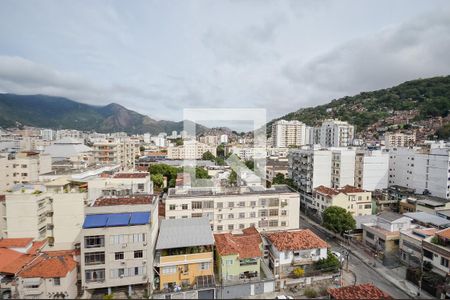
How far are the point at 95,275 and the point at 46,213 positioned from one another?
37.2 ft

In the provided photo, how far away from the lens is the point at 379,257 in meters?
23.7

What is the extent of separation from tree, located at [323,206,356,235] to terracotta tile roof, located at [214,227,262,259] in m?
11.5

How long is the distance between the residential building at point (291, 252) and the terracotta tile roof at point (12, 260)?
2051cm

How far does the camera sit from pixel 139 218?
18.0 metres

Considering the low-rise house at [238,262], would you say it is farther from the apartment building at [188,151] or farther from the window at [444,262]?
the apartment building at [188,151]

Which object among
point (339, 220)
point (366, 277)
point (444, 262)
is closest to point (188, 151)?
point (339, 220)

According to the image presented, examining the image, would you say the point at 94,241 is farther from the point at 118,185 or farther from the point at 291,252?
the point at 291,252

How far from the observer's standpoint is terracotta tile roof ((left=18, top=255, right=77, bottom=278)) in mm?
16531

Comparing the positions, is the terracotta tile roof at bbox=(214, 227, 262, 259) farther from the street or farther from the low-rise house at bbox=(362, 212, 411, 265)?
the low-rise house at bbox=(362, 212, 411, 265)

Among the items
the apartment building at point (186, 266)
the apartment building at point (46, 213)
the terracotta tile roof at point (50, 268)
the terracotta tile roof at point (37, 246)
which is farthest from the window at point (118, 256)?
the terracotta tile roof at point (37, 246)

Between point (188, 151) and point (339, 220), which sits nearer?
point (339, 220)

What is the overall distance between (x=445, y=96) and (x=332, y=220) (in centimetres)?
9857

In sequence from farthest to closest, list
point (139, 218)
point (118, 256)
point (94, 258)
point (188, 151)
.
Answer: point (188, 151) → point (139, 218) → point (118, 256) → point (94, 258)

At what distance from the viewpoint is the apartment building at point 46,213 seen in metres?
22.5
